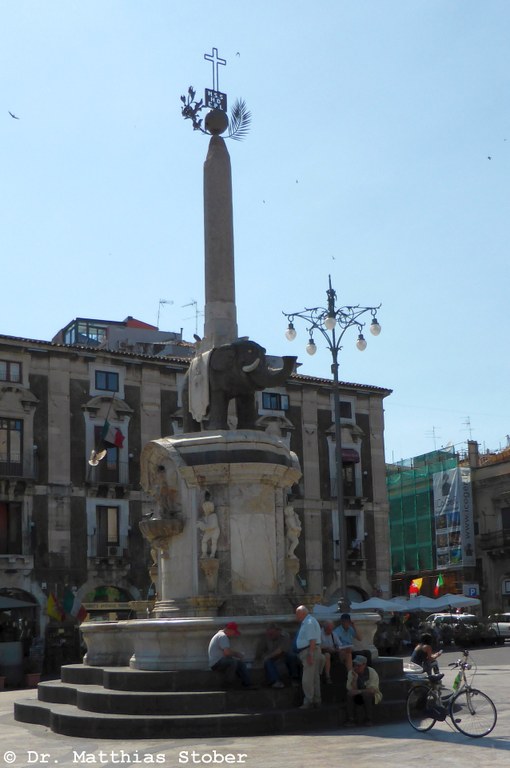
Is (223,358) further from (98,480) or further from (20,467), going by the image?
(98,480)

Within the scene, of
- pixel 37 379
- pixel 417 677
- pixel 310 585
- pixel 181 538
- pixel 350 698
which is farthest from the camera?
pixel 310 585

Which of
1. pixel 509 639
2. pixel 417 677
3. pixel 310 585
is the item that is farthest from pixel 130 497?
pixel 417 677

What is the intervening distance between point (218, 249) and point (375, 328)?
26.4ft

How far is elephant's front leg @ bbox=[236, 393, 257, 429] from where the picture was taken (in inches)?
725

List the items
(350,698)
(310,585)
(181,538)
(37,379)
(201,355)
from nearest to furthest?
(350,698), (181,538), (201,355), (37,379), (310,585)

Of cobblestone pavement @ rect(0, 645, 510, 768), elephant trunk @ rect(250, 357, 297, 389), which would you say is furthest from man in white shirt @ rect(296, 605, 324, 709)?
elephant trunk @ rect(250, 357, 297, 389)

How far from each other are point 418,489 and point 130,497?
89.1ft

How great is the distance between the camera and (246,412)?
18484 mm

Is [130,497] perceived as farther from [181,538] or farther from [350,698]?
[350,698]

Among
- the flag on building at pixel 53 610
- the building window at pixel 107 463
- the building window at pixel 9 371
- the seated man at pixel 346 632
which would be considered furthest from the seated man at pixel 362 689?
the building window at pixel 9 371

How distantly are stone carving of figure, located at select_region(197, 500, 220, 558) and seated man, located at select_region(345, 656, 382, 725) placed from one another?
3.70 m

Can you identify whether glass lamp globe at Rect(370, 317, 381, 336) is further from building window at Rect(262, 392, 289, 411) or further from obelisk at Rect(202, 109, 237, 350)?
building window at Rect(262, 392, 289, 411)

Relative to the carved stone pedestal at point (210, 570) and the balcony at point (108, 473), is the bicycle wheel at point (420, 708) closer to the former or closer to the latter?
the carved stone pedestal at point (210, 570)

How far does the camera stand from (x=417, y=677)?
16.2 m
